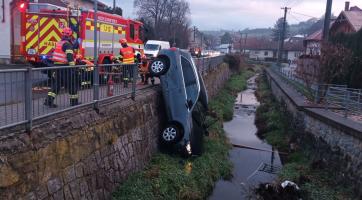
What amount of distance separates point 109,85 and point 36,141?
325 cm

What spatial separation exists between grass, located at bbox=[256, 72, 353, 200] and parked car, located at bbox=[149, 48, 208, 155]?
2.66 metres

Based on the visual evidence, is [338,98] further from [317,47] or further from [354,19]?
[354,19]

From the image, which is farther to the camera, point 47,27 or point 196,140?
point 47,27

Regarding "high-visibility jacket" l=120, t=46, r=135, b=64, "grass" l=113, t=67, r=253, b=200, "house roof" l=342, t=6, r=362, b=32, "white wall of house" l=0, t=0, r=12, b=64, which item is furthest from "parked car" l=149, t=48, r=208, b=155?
"house roof" l=342, t=6, r=362, b=32

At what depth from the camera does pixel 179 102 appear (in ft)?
34.1

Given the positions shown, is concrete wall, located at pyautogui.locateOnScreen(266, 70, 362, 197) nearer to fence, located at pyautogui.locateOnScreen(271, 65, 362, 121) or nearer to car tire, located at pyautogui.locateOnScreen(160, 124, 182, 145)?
fence, located at pyautogui.locateOnScreen(271, 65, 362, 121)

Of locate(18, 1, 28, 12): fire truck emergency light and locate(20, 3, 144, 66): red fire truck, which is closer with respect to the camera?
locate(20, 3, 144, 66): red fire truck

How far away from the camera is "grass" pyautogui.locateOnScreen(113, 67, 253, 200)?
7.82 m

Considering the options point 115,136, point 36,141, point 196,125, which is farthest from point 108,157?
point 196,125

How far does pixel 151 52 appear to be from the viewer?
31.8 metres

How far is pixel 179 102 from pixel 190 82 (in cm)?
86

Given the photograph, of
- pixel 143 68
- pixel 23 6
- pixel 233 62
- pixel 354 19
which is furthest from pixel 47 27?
pixel 233 62

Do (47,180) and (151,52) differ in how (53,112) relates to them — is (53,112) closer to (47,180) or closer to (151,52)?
(47,180)

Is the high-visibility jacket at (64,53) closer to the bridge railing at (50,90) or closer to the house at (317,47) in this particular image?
the bridge railing at (50,90)
